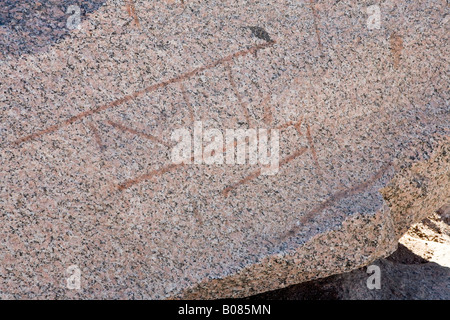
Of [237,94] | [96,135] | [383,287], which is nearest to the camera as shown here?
[96,135]

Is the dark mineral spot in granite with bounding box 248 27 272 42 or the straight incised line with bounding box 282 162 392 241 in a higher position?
the dark mineral spot in granite with bounding box 248 27 272 42

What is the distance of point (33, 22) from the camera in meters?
1.88

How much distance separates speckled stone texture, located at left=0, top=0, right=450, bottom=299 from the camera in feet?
5.87

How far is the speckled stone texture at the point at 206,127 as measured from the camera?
1789 millimetres

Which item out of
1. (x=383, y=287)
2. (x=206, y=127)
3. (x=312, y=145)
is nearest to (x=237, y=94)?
(x=206, y=127)

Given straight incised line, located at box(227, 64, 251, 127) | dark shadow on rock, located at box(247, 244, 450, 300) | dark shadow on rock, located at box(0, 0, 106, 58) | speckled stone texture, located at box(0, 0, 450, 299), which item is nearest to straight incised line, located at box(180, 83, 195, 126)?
speckled stone texture, located at box(0, 0, 450, 299)

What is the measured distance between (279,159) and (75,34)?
0.80 metres

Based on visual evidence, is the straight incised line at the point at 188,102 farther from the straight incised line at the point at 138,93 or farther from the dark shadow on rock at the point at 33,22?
the dark shadow on rock at the point at 33,22

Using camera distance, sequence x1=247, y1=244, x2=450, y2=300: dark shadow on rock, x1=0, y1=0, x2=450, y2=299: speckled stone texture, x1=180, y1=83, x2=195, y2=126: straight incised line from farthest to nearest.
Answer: x1=247, y1=244, x2=450, y2=300: dark shadow on rock < x1=180, y1=83, x2=195, y2=126: straight incised line < x1=0, y1=0, x2=450, y2=299: speckled stone texture

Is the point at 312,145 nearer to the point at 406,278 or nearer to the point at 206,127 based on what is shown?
the point at 206,127

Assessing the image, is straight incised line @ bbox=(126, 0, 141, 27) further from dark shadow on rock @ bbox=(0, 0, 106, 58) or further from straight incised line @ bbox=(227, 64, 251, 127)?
straight incised line @ bbox=(227, 64, 251, 127)

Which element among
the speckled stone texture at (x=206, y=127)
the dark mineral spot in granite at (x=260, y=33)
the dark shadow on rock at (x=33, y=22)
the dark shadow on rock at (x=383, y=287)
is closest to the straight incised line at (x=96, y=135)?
the speckled stone texture at (x=206, y=127)

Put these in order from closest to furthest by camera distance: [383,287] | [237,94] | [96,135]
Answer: [96,135] < [237,94] < [383,287]

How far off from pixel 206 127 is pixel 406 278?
1004 millimetres
